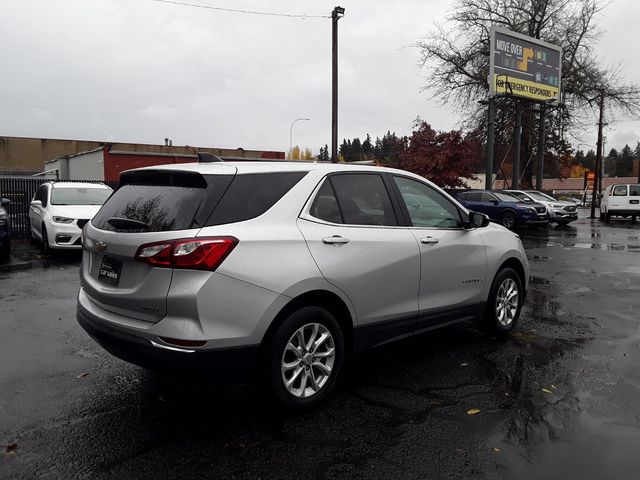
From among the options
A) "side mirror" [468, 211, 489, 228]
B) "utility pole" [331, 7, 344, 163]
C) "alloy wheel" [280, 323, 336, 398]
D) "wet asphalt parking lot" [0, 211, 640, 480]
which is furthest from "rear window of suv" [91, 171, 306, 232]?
"utility pole" [331, 7, 344, 163]

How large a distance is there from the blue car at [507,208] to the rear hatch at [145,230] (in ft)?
60.5

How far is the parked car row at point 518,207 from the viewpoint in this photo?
20641mm

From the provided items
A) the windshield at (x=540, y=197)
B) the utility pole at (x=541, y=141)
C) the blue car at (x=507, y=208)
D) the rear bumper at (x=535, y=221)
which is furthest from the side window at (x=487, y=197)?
the utility pole at (x=541, y=141)

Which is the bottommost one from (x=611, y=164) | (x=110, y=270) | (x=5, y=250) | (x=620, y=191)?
(x=5, y=250)

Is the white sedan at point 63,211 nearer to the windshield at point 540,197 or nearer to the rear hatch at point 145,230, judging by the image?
the rear hatch at point 145,230

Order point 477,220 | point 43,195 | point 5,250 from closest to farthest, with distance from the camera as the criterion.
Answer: point 477,220 < point 5,250 < point 43,195

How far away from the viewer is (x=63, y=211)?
11.4m

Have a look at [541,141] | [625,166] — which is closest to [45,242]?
[541,141]

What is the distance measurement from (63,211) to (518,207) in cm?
1633

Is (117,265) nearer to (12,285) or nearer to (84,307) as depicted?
(84,307)

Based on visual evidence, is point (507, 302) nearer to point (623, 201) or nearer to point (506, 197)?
point (506, 197)

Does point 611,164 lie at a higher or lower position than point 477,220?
higher

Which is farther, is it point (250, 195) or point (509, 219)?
point (509, 219)

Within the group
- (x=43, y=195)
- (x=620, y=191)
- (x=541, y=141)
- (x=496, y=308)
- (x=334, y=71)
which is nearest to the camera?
(x=496, y=308)
